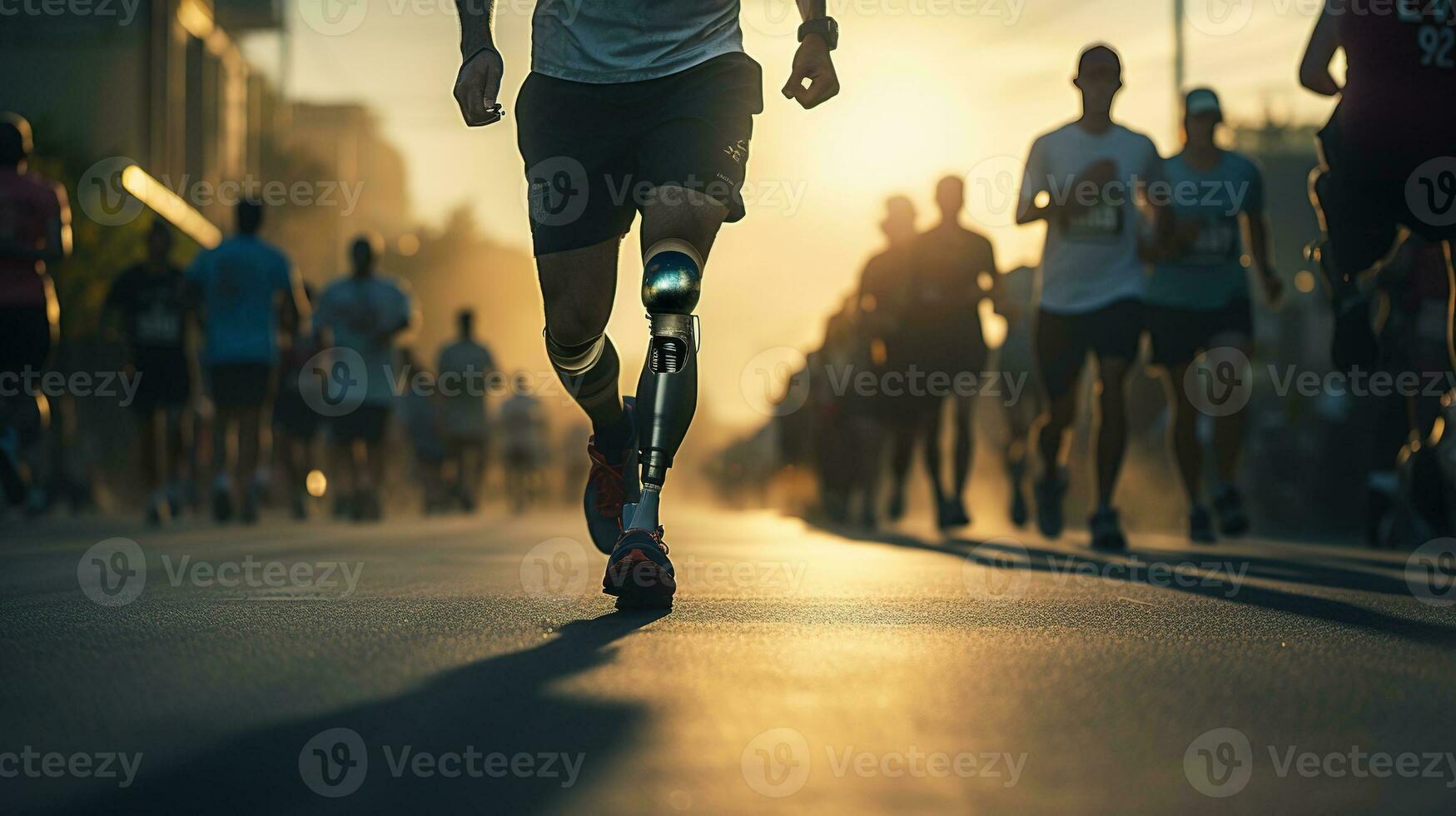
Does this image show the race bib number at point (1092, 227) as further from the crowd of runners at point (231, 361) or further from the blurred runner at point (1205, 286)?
the crowd of runners at point (231, 361)

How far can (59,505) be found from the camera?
17.1 m

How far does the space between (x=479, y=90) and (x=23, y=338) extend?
4.79 meters

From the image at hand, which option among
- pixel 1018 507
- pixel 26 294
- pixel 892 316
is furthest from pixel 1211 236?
pixel 26 294

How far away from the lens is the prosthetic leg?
423cm

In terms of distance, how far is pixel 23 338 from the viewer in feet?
27.9

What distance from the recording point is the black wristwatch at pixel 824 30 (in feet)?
14.7

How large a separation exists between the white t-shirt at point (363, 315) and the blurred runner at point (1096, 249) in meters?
5.83

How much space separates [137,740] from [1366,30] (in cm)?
475

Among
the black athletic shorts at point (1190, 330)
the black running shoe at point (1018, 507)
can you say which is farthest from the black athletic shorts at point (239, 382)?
the black athletic shorts at point (1190, 330)

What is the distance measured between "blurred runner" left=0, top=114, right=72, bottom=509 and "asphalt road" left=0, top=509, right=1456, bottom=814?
13.3ft

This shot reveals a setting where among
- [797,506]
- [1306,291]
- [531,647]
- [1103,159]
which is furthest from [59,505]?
[1306,291]

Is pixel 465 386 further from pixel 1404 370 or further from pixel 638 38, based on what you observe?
pixel 638 38

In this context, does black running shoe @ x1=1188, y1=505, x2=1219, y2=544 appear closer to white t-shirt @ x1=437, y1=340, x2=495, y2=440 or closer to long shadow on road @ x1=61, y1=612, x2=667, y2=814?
long shadow on road @ x1=61, y1=612, x2=667, y2=814

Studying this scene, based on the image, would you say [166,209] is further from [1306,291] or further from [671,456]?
[1306,291]
